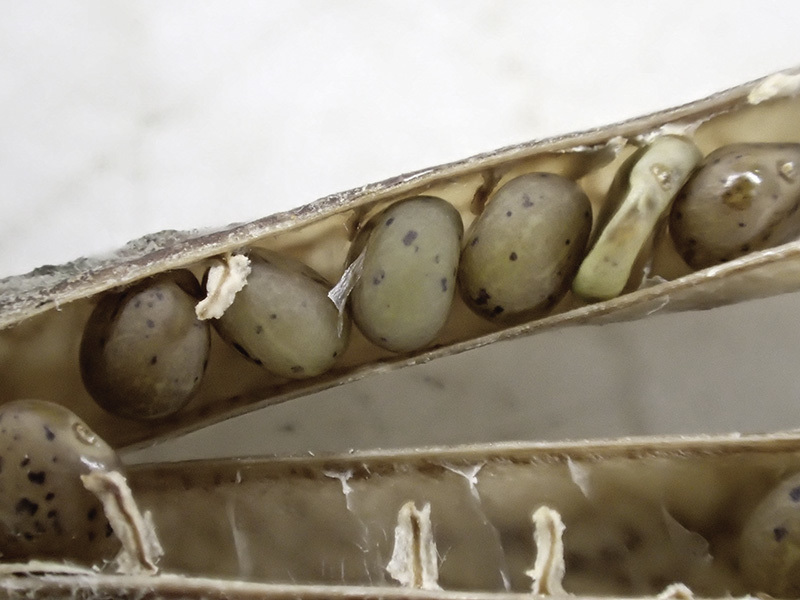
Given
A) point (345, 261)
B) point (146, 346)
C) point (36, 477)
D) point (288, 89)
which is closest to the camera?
point (36, 477)

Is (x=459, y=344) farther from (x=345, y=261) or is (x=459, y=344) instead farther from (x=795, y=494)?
(x=795, y=494)

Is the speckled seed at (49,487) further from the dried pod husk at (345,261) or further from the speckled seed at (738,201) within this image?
the speckled seed at (738,201)

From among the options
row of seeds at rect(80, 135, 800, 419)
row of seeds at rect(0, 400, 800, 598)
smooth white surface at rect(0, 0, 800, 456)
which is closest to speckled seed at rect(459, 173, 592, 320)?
row of seeds at rect(80, 135, 800, 419)

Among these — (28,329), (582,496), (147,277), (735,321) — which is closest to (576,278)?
(582,496)

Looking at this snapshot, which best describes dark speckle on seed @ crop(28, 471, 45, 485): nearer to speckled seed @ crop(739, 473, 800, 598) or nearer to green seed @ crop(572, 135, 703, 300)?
green seed @ crop(572, 135, 703, 300)

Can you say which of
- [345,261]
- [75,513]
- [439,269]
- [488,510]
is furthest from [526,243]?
[75,513]

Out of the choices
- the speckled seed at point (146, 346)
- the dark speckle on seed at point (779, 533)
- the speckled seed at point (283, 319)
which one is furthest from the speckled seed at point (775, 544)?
the speckled seed at point (146, 346)
